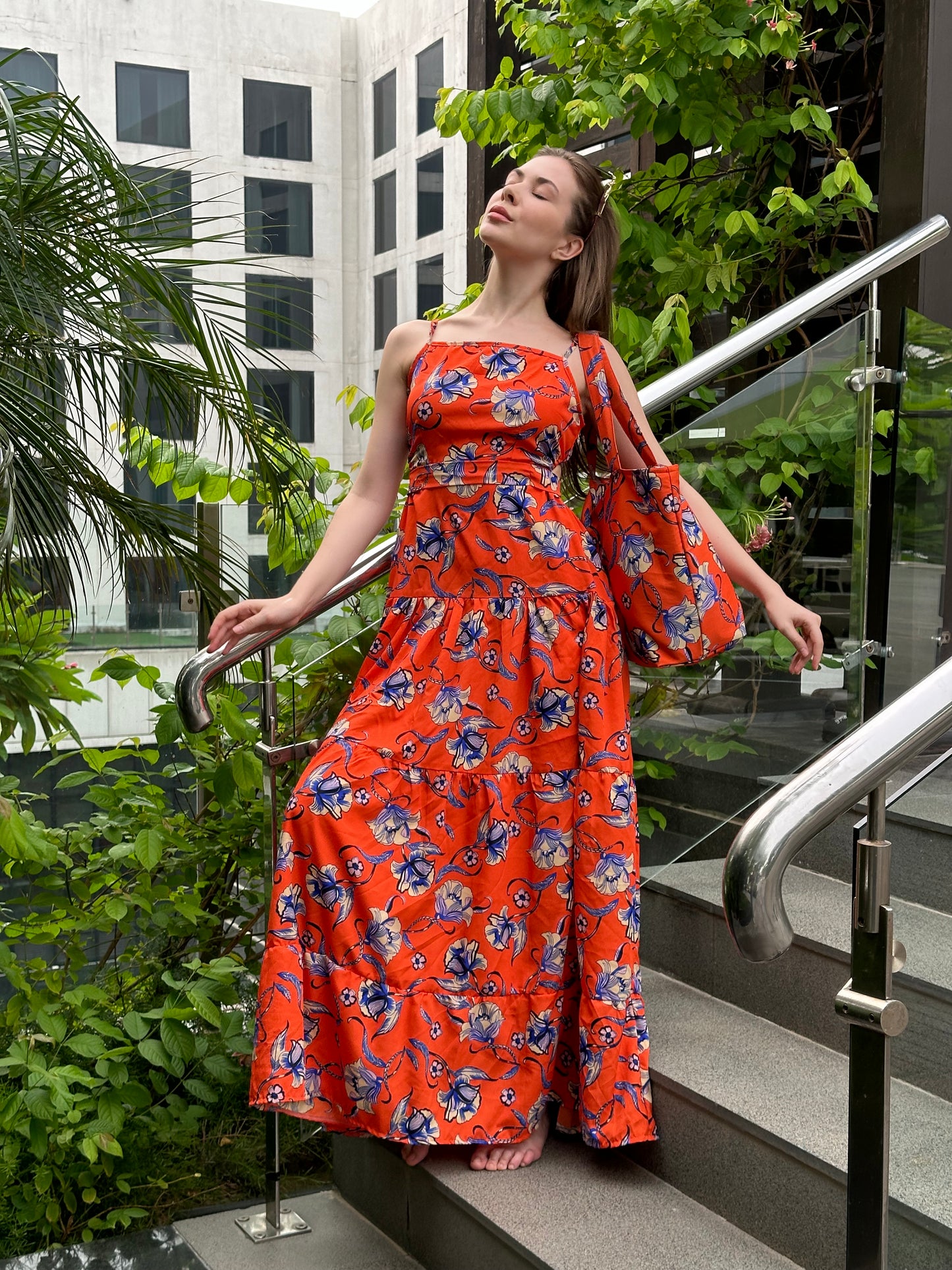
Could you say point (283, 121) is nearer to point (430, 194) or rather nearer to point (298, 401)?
point (430, 194)

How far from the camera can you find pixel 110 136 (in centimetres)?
1848

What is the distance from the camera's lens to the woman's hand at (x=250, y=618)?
68.0 inches

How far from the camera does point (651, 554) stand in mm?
1797

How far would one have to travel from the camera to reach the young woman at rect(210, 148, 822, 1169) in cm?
Result: 166

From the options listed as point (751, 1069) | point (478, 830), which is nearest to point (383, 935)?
point (478, 830)

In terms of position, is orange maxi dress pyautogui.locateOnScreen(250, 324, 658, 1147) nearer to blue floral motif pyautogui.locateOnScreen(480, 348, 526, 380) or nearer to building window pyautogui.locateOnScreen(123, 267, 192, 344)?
blue floral motif pyautogui.locateOnScreen(480, 348, 526, 380)

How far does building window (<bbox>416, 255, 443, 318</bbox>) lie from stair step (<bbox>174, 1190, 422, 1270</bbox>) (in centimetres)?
1565

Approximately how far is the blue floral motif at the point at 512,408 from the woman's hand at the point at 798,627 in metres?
0.43

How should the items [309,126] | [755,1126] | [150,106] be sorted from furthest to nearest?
[309,126], [150,106], [755,1126]

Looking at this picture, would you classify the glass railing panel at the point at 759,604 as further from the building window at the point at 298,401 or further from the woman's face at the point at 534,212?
the building window at the point at 298,401

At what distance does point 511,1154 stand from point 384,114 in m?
19.6

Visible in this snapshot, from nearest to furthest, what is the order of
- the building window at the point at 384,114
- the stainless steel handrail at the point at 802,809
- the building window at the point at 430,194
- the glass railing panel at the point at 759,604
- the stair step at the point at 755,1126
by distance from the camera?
1. the stainless steel handrail at the point at 802,809
2. the stair step at the point at 755,1126
3. the glass railing panel at the point at 759,604
4. the building window at the point at 430,194
5. the building window at the point at 384,114

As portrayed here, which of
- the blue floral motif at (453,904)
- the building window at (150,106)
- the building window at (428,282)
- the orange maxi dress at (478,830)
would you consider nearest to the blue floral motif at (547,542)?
the orange maxi dress at (478,830)

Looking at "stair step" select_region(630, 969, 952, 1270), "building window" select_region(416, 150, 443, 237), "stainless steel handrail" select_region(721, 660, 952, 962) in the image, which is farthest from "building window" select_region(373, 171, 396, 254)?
"stainless steel handrail" select_region(721, 660, 952, 962)
